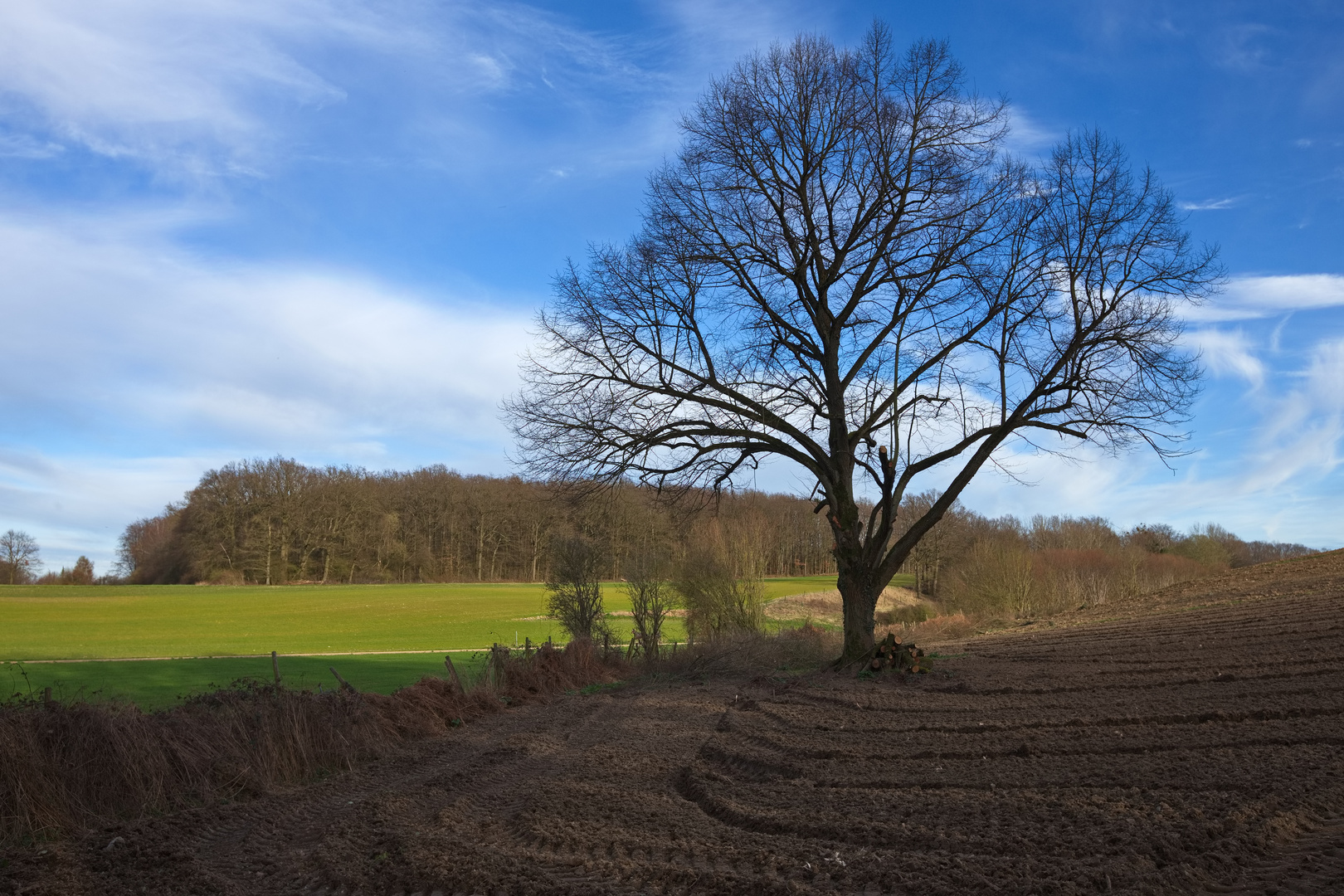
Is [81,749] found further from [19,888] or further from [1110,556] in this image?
[1110,556]

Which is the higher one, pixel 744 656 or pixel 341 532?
pixel 341 532

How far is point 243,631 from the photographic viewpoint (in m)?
39.1

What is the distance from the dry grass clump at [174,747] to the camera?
719 cm

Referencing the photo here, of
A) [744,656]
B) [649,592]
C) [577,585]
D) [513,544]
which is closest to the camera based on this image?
[744,656]

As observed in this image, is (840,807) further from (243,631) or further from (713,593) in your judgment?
(243,631)

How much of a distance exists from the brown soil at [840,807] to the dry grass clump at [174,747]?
1.62 ft

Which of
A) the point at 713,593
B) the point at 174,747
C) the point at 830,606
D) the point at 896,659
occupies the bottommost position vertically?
the point at 830,606

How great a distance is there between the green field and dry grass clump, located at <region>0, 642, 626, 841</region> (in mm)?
1549

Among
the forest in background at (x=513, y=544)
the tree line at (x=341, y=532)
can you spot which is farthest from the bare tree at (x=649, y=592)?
the tree line at (x=341, y=532)

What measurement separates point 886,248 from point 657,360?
454 cm

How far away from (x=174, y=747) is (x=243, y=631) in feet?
113

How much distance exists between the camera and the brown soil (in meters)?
4.86

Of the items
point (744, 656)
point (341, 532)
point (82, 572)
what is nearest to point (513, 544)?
point (341, 532)

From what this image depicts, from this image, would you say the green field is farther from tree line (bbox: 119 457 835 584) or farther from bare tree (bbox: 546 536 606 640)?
tree line (bbox: 119 457 835 584)
